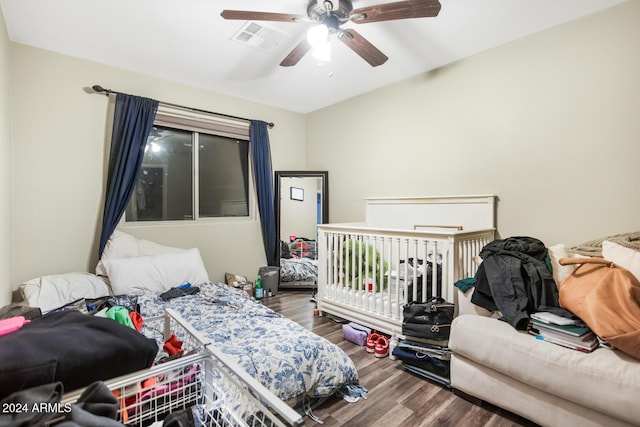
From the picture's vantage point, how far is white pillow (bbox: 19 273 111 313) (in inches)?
89.9

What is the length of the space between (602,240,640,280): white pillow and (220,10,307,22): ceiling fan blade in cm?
239

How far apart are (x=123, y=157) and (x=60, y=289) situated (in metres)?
1.30

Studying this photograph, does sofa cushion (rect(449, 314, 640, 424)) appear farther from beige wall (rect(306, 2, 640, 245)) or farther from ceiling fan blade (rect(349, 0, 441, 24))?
ceiling fan blade (rect(349, 0, 441, 24))

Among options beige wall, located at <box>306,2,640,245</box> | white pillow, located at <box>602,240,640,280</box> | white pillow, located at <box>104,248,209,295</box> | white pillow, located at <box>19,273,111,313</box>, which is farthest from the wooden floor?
white pillow, located at <box>19,273,111,313</box>

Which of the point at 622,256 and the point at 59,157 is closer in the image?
the point at 622,256

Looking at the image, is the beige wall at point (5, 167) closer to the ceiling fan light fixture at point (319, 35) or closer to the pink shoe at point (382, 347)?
the ceiling fan light fixture at point (319, 35)

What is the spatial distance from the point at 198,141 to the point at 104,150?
3.24 ft

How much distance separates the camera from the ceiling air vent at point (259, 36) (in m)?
2.38

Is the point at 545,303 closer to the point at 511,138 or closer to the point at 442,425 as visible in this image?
the point at 442,425

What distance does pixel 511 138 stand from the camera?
104 inches

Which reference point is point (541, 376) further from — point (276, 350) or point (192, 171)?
point (192, 171)

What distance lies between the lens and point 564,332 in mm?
1521

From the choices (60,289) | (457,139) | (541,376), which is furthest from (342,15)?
(60,289)

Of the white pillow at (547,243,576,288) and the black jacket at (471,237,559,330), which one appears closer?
the black jacket at (471,237,559,330)
